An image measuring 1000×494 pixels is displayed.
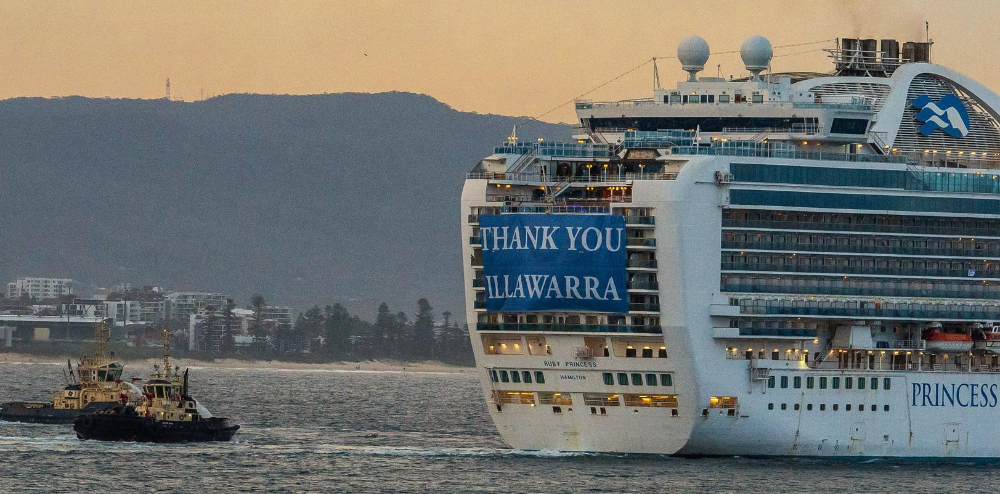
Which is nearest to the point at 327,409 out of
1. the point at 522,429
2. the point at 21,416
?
the point at 21,416

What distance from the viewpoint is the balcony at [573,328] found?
82750 millimetres

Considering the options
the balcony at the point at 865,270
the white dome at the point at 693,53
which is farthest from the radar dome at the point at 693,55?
the balcony at the point at 865,270

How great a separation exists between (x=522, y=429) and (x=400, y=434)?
22640mm

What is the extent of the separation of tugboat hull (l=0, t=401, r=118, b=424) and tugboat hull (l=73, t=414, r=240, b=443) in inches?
521

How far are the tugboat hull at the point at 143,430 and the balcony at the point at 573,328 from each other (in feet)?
64.7

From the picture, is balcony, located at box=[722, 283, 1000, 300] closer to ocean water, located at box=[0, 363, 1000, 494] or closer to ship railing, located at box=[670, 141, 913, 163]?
ship railing, located at box=[670, 141, 913, 163]

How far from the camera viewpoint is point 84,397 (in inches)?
4518

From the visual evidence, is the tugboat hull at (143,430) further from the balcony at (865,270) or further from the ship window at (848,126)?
the ship window at (848,126)

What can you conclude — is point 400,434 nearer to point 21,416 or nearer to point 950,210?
point 21,416

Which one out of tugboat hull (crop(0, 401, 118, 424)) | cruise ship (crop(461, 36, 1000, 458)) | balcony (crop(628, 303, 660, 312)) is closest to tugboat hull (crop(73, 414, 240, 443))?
tugboat hull (crop(0, 401, 118, 424))

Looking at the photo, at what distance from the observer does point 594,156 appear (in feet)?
286

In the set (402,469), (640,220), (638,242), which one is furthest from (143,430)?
(640,220)

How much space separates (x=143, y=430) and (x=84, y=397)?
663 inches

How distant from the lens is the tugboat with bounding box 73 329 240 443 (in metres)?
99.0
